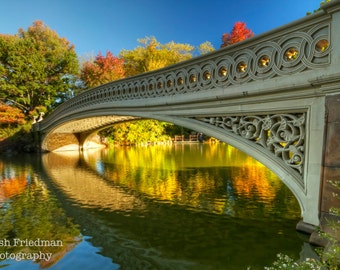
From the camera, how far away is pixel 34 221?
517cm

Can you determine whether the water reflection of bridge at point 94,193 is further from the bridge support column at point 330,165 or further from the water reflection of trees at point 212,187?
the bridge support column at point 330,165

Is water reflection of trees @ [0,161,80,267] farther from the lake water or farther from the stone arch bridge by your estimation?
the stone arch bridge

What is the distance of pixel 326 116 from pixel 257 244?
222 centimetres

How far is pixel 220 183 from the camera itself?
8.38 m

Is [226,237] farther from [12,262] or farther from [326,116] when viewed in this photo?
[12,262]

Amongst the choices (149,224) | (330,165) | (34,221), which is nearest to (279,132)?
(330,165)

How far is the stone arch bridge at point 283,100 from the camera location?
3.42m

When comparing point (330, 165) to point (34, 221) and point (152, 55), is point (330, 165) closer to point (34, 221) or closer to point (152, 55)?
point (34, 221)

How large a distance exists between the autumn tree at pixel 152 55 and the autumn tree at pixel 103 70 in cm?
399

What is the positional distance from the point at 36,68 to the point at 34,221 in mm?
24748

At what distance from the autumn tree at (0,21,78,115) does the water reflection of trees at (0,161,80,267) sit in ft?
68.2

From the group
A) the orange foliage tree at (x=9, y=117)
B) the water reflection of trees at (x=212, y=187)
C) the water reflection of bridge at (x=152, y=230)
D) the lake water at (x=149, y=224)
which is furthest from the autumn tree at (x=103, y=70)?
the water reflection of bridge at (x=152, y=230)

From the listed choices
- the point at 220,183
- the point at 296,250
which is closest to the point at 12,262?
the point at 296,250

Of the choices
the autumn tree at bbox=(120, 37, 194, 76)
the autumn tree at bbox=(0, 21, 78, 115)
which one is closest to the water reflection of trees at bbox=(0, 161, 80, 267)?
the autumn tree at bbox=(0, 21, 78, 115)
